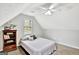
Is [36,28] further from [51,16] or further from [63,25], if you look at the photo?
[63,25]

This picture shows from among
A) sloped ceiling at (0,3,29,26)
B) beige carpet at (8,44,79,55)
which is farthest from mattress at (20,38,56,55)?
sloped ceiling at (0,3,29,26)

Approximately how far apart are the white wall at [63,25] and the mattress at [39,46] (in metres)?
0.11

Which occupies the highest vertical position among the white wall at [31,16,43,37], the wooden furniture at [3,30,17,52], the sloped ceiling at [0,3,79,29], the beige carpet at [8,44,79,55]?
the sloped ceiling at [0,3,79,29]

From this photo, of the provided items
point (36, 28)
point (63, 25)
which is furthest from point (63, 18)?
point (36, 28)

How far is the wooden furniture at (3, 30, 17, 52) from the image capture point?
1.92 m

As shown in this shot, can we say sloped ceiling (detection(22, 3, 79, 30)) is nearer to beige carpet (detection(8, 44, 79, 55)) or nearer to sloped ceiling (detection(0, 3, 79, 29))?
sloped ceiling (detection(0, 3, 79, 29))

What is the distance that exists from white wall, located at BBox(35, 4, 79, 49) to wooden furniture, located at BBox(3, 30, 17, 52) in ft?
1.76

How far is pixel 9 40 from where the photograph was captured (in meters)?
1.96

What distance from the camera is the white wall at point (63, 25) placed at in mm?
1886

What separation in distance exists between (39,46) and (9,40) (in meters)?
0.55

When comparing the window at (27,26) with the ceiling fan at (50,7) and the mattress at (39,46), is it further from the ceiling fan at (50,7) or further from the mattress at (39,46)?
the ceiling fan at (50,7)

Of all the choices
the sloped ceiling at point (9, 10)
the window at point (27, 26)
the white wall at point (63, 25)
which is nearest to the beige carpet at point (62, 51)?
the white wall at point (63, 25)

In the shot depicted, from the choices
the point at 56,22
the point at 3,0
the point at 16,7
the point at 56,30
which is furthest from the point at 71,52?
the point at 3,0

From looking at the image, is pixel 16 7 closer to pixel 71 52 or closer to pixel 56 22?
pixel 56 22
